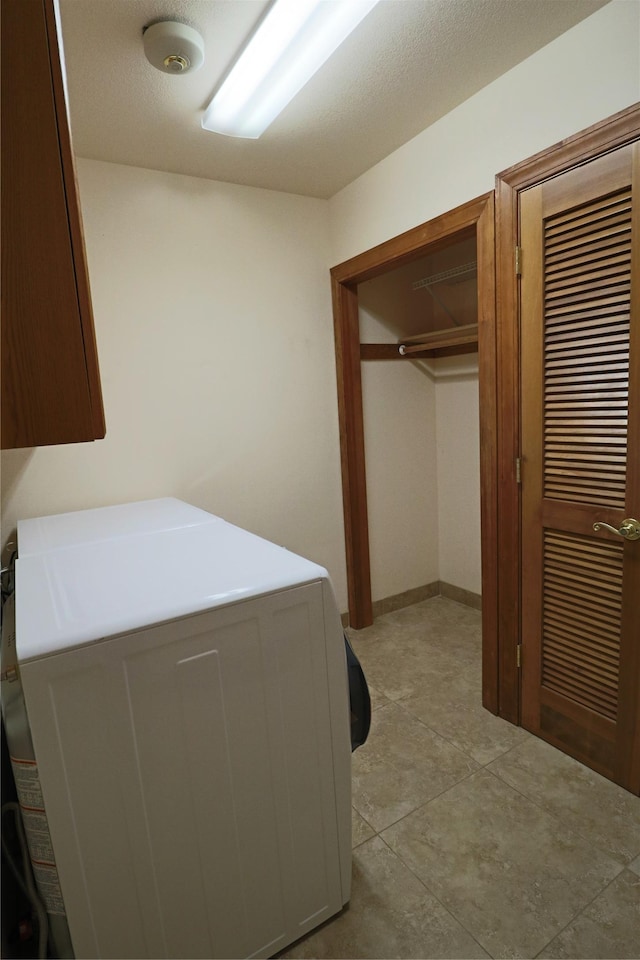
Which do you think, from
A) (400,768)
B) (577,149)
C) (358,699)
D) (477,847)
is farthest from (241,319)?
(477,847)

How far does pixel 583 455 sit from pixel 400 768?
1.40 m

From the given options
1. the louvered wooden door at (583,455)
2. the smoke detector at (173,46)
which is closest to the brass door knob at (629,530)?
the louvered wooden door at (583,455)

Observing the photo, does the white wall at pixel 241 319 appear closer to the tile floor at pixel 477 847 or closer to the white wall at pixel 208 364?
the white wall at pixel 208 364

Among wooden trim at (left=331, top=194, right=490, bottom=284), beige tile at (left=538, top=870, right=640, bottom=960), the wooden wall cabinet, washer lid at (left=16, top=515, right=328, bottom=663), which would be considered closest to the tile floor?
beige tile at (left=538, top=870, right=640, bottom=960)

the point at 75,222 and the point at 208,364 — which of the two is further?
the point at 208,364

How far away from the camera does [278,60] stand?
1622 mm

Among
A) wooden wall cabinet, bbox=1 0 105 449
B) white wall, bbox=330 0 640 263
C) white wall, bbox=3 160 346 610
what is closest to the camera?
wooden wall cabinet, bbox=1 0 105 449

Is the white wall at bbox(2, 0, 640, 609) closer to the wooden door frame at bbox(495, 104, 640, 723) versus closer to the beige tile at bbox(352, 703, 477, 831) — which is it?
the wooden door frame at bbox(495, 104, 640, 723)

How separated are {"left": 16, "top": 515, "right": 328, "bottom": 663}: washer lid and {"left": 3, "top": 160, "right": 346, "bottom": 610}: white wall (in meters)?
0.86

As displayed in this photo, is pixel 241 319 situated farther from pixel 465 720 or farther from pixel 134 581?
pixel 465 720

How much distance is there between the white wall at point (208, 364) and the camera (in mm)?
2318

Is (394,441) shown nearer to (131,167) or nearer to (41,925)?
(131,167)

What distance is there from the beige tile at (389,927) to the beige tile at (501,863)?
43 millimetres

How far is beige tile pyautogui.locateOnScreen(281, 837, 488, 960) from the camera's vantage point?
4.34 feet
